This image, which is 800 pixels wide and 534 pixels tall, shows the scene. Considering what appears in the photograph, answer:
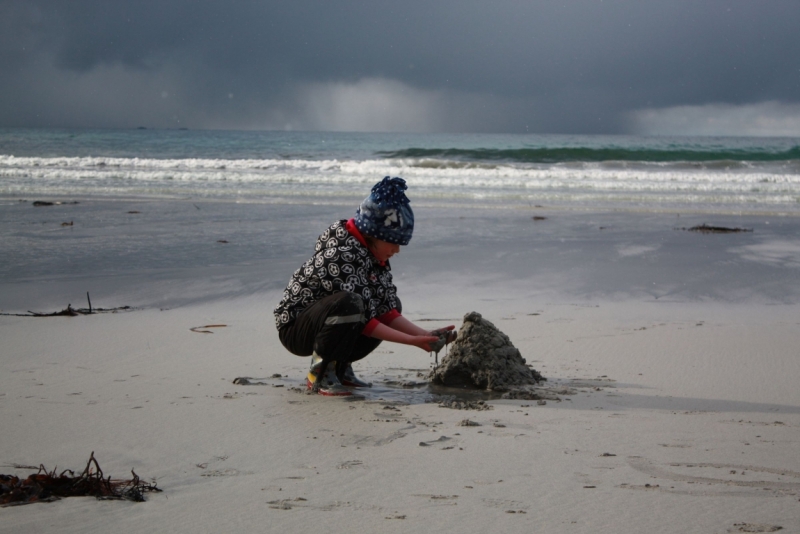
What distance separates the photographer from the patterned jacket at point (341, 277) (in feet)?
12.1

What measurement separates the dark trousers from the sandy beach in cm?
24

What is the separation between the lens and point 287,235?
31.8 feet

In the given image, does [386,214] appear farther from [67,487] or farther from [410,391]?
[67,487]

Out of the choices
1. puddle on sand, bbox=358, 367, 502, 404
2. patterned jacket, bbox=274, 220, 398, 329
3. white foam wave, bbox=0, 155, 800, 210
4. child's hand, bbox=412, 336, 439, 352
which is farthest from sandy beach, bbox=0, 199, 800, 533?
white foam wave, bbox=0, 155, 800, 210

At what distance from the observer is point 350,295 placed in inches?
143

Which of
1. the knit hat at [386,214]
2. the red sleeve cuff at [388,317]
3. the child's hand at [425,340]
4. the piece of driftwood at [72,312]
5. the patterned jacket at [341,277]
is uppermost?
the knit hat at [386,214]

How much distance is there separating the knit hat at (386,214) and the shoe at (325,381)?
728 mm

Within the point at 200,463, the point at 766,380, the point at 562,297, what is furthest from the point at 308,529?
the point at 562,297

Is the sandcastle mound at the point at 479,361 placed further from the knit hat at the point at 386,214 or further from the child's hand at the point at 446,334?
the knit hat at the point at 386,214

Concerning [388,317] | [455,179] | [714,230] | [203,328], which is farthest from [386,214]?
[455,179]

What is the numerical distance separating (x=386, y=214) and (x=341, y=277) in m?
0.39

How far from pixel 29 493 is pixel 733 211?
43.1 ft

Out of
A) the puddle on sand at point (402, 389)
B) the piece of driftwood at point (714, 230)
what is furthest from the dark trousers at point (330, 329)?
the piece of driftwood at point (714, 230)

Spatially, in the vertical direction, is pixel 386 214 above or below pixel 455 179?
below
